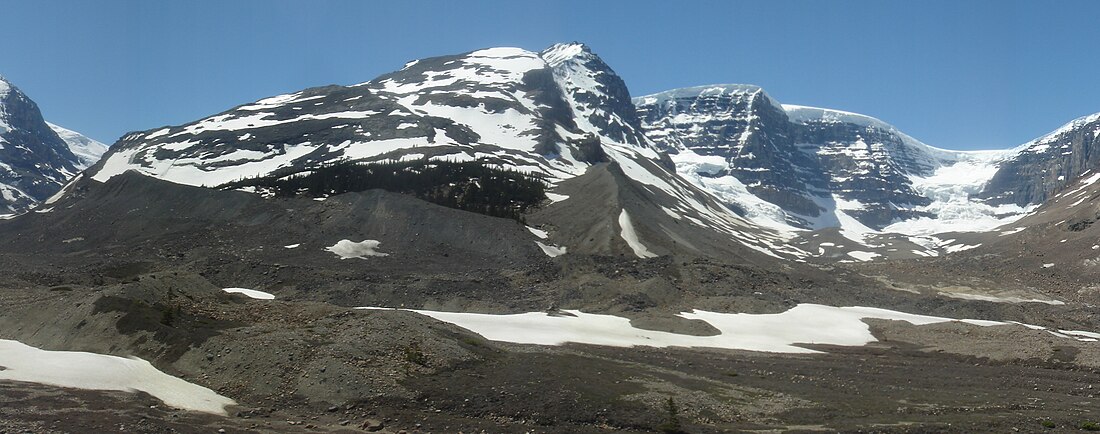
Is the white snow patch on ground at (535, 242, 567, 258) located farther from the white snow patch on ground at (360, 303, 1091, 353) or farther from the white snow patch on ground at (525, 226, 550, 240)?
the white snow patch on ground at (360, 303, 1091, 353)

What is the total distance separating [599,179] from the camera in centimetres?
15588

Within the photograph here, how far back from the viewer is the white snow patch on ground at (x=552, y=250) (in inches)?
4409

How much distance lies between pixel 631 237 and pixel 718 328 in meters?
43.9

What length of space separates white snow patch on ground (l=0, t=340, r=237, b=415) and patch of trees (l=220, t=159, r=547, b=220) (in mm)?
95154

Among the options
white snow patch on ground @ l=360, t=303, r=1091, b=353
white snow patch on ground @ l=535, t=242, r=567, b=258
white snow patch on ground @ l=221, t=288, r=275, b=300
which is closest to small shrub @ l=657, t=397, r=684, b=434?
white snow patch on ground @ l=360, t=303, r=1091, b=353

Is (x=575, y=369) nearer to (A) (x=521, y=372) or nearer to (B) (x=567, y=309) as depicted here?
(A) (x=521, y=372)

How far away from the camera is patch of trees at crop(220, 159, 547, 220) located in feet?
460

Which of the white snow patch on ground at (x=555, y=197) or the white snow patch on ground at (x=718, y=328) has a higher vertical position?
the white snow patch on ground at (x=555, y=197)

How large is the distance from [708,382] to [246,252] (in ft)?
256

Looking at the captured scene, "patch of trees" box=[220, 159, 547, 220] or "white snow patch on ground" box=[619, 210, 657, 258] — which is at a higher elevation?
"patch of trees" box=[220, 159, 547, 220]

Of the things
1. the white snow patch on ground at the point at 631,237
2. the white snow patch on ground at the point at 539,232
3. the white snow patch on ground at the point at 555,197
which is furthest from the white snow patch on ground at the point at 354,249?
the white snow patch on ground at the point at 555,197

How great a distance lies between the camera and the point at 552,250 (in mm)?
114062

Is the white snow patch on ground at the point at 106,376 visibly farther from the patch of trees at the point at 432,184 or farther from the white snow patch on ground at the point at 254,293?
the patch of trees at the point at 432,184

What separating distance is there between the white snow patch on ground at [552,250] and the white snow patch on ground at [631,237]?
9085 mm
